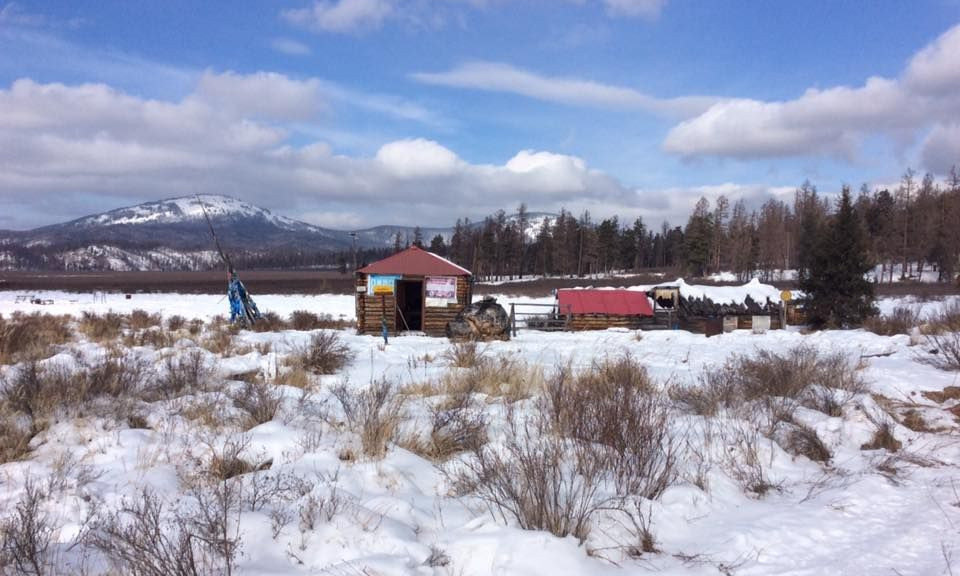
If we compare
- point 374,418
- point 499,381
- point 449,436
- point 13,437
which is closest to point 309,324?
point 499,381

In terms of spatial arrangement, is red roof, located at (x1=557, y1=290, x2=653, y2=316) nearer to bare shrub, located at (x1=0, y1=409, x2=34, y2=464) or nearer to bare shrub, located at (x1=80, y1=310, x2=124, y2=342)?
bare shrub, located at (x1=80, y1=310, x2=124, y2=342)

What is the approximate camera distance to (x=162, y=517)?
3.35 m

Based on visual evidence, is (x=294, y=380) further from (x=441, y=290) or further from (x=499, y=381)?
(x=441, y=290)

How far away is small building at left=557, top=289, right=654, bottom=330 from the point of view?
68.7 feet

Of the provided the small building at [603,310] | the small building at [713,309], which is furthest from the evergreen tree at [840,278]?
the small building at [603,310]

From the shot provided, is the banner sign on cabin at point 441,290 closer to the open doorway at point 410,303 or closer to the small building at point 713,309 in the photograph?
the open doorway at point 410,303

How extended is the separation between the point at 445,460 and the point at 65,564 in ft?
8.72

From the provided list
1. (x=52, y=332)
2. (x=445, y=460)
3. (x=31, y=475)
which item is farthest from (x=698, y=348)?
(x=52, y=332)

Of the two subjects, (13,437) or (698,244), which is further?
(698,244)

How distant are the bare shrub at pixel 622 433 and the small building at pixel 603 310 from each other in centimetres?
1521

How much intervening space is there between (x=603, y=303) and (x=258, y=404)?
17.4 meters

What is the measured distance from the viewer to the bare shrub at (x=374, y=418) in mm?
4607

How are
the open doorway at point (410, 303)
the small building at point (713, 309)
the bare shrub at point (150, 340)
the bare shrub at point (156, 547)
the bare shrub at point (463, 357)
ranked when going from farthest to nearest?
the open doorway at point (410, 303) → the small building at point (713, 309) → the bare shrub at point (150, 340) → the bare shrub at point (463, 357) → the bare shrub at point (156, 547)

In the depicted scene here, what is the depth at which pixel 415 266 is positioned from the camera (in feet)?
64.4
